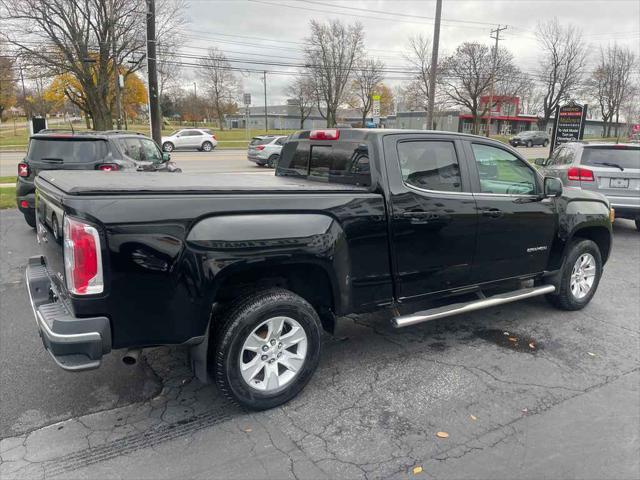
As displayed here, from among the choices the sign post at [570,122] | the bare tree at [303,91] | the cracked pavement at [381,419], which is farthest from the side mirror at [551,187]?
the bare tree at [303,91]

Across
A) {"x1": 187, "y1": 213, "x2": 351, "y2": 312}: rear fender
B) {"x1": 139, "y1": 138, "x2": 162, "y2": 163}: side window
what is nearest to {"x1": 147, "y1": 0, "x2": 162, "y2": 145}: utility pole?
{"x1": 139, "y1": 138, "x2": 162, "y2": 163}: side window

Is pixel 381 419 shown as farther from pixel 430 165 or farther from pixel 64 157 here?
pixel 64 157

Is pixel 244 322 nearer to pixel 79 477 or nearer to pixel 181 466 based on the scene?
pixel 181 466

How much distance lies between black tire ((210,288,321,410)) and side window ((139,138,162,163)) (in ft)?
24.6

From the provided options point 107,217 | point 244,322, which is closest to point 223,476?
point 244,322

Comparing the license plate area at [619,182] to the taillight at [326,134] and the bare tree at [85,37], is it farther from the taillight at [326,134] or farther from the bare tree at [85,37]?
the bare tree at [85,37]

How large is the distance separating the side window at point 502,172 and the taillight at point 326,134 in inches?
47.9

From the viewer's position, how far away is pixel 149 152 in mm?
10078

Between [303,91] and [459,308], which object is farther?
[303,91]

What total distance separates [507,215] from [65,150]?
734 cm

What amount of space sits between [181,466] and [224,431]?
0.39 m

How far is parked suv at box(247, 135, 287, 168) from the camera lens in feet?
74.8

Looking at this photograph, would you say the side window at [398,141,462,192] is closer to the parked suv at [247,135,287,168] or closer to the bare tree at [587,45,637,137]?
the parked suv at [247,135,287,168]

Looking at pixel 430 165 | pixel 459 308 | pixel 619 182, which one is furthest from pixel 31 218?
pixel 619 182
